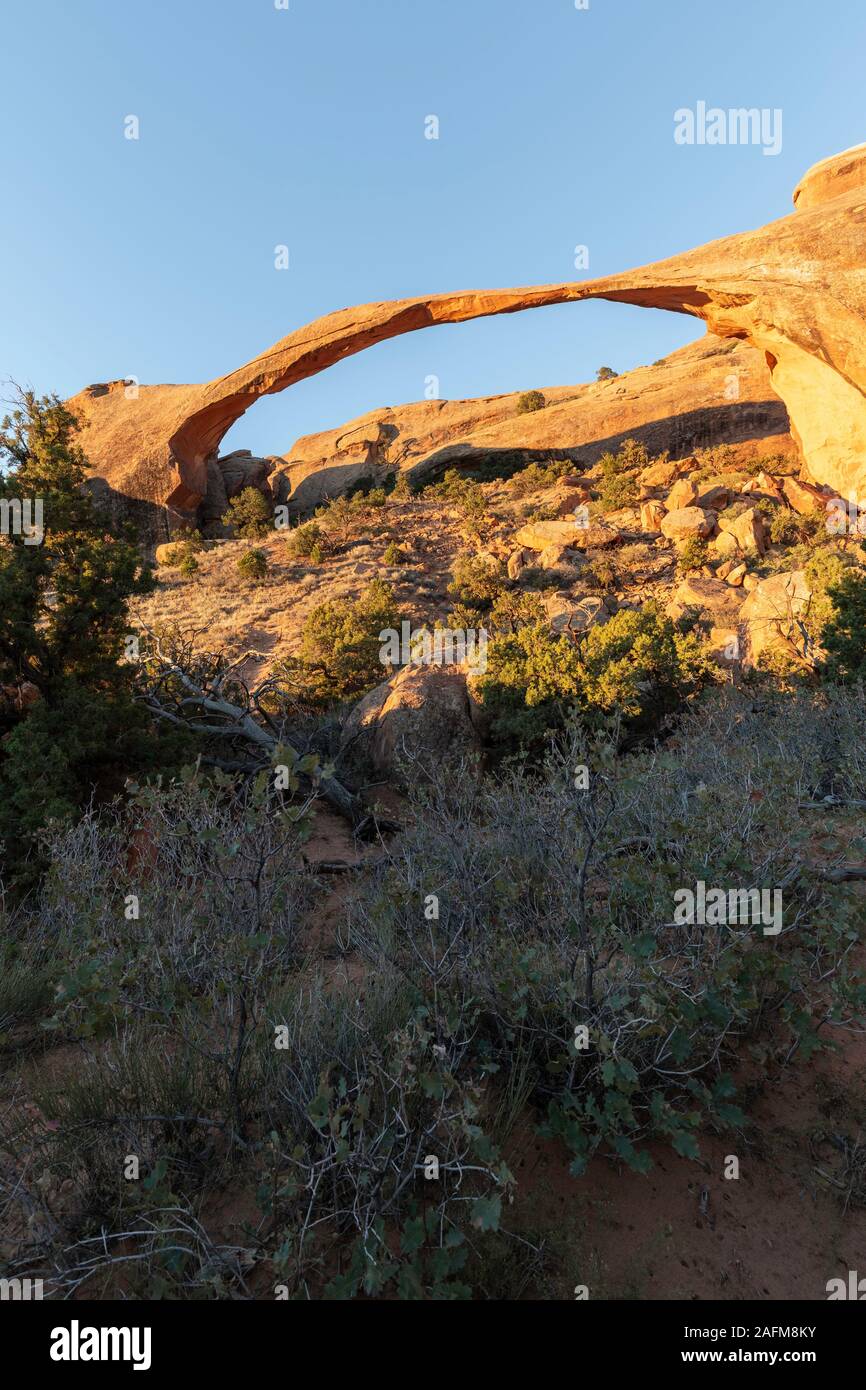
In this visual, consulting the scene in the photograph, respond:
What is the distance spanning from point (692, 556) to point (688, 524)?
172 centimetres

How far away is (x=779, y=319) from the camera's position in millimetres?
15180

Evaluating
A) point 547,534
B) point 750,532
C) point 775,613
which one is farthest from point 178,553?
point 775,613

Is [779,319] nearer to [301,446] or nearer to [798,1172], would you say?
[798,1172]

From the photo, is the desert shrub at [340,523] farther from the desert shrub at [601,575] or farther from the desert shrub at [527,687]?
the desert shrub at [527,687]

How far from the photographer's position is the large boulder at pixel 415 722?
28.2ft

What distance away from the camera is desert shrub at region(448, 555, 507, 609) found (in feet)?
50.2

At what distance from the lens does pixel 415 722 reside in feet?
28.6

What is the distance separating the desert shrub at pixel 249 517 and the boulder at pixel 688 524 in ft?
43.0

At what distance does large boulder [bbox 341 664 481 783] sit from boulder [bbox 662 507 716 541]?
29.5ft

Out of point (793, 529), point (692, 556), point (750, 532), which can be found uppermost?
point (793, 529)

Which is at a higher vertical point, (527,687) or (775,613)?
(775,613)

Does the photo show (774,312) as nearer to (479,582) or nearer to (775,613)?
(479,582)

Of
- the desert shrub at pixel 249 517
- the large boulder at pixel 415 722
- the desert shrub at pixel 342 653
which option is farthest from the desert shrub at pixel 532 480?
the large boulder at pixel 415 722
